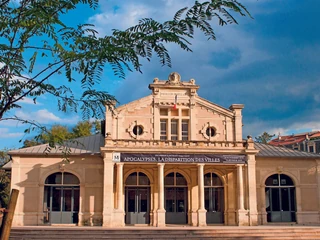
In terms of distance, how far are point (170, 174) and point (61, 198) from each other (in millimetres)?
7245

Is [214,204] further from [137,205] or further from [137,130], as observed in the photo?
[137,130]

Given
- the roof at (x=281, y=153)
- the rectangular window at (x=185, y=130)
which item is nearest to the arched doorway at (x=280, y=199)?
the roof at (x=281, y=153)

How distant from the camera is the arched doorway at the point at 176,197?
2948cm

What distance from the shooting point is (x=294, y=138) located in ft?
245

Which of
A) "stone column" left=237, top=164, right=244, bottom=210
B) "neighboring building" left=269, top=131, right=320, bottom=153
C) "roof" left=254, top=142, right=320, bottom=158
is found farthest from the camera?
"neighboring building" left=269, top=131, right=320, bottom=153

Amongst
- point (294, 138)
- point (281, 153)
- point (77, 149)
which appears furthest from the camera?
point (294, 138)

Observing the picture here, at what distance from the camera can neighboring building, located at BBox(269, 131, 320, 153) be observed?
65125 millimetres

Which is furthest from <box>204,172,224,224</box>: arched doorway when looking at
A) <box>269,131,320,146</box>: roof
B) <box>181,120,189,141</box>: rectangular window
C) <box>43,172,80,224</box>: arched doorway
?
<box>269,131,320,146</box>: roof

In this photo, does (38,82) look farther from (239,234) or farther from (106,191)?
(106,191)

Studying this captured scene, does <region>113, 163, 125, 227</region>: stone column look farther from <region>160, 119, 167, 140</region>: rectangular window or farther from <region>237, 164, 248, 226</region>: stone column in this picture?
<region>237, 164, 248, 226</region>: stone column

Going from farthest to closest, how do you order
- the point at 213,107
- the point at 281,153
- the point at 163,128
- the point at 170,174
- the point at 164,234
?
the point at 281,153, the point at 213,107, the point at 170,174, the point at 163,128, the point at 164,234

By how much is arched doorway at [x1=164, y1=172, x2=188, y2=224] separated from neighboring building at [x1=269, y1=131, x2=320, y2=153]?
39.8 metres

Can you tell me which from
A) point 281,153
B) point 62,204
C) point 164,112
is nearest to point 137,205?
point 62,204

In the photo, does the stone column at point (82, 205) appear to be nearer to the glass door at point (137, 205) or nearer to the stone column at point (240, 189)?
the glass door at point (137, 205)
